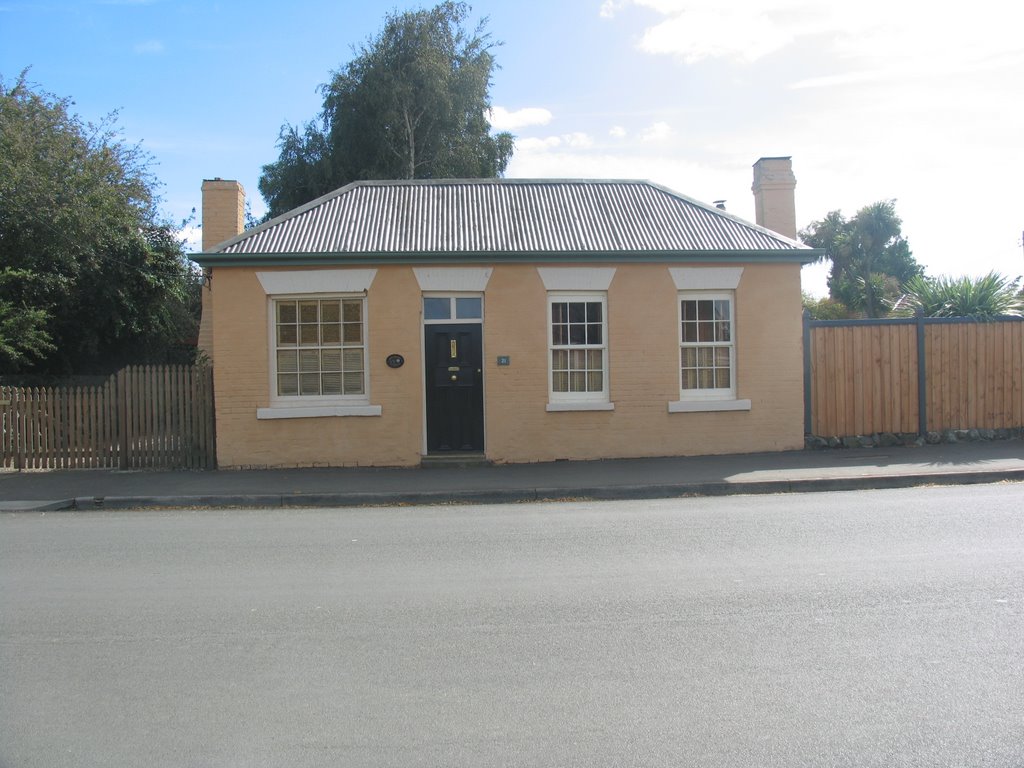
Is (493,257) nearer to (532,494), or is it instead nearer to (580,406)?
(580,406)

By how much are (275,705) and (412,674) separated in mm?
749

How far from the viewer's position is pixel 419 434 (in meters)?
13.3

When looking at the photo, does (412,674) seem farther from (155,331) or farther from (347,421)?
(155,331)

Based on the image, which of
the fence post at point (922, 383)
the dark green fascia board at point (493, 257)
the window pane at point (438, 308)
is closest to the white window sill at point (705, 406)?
the dark green fascia board at point (493, 257)

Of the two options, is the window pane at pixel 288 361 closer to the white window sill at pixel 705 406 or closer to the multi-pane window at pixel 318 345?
the multi-pane window at pixel 318 345

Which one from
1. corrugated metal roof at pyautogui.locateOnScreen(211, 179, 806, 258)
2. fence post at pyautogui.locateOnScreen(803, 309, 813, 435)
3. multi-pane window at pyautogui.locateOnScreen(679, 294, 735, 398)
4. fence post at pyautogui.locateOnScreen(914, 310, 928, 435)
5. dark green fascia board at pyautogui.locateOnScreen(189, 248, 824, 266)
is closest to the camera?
dark green fascia board at pyautogui.locateOnScreen(189, 248, 824, 266)

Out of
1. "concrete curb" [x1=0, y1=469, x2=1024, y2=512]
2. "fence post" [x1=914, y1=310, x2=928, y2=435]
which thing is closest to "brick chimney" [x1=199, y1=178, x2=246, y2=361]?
Answer: "concrete curb" [x1=0, y1=469, x2=1024, y2=512]

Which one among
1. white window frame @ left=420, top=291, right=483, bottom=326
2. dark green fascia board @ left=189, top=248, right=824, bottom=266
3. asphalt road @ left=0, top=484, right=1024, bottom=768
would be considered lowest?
asphalt road @ left=0, top=484, right=1024, bottom=768

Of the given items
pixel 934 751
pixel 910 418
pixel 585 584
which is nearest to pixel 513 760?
pixel 934 751

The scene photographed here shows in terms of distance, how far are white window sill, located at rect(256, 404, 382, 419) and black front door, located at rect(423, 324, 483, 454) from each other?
955mm

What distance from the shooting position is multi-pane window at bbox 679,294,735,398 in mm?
13898

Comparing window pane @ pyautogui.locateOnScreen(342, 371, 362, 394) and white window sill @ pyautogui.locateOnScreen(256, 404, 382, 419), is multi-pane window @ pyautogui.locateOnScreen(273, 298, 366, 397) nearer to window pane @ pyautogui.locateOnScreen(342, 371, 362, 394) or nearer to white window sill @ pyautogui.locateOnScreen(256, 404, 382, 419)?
window pane @ pyautogui.locateOnScreen(342, 371, 362, 394)

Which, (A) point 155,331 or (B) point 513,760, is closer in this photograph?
(B) point 513,760

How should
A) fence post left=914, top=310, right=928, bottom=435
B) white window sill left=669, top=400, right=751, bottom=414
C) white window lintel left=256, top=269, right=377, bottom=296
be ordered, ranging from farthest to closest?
fence post left=914, top=310, right=928, bottom=435
white window sill left=669, top=400, right=751, bottom=414
white window lintel left=256, top=269, right=377, bottom=296
